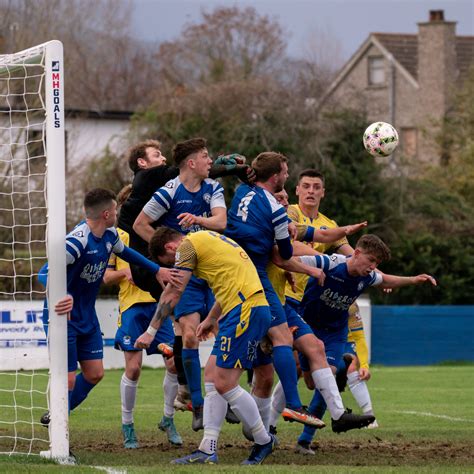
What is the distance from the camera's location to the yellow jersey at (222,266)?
892 centimetres

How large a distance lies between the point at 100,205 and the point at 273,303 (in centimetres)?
169

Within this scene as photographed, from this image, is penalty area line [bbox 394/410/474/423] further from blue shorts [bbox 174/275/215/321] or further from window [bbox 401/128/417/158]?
window [bbox 401/128/417/158]

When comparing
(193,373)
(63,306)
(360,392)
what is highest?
(63,306)

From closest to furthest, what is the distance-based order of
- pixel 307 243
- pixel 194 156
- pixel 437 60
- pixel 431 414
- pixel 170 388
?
pixel 194 156 → pixel 170 388 → pixel 307 243 → pixel 431 414 → pixel 437 60

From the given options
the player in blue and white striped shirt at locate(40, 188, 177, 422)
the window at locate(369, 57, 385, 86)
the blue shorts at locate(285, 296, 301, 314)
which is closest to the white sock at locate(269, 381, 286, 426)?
the blue shorts at locate(285, 296, 301, 314)

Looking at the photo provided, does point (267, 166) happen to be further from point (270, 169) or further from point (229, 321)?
point (229, 321)

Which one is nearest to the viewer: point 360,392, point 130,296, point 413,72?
point 130,296

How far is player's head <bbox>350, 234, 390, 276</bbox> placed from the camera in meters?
9.86

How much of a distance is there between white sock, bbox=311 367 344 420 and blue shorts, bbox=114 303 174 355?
6.10 feet

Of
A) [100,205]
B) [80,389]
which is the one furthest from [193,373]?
[100,205]

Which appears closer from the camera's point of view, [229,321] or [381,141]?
[229,321]

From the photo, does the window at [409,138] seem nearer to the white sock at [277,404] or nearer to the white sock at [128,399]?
the white sock at [277,404]

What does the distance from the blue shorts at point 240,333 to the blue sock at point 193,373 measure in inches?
53.6

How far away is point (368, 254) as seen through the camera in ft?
32.7
